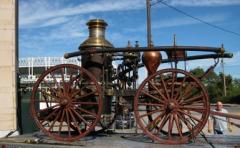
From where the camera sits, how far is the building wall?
6.82 metres

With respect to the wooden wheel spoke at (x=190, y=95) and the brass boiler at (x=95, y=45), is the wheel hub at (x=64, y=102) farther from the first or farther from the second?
the wooden wheel spoke at (x=190, y=95)

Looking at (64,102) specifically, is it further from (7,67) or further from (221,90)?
(221,90)

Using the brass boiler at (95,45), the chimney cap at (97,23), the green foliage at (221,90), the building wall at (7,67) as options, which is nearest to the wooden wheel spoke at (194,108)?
Answer: the brass boiler at (95,45)

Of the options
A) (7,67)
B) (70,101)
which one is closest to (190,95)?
(70,101)

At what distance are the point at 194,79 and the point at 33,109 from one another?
206cm

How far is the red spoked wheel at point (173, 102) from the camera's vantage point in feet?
17.6

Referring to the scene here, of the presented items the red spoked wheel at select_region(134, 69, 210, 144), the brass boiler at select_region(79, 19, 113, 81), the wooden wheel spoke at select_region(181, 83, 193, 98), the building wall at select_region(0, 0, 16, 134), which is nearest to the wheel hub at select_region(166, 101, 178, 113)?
the red spoked wheel at select_region(134, 69, 210, 144)

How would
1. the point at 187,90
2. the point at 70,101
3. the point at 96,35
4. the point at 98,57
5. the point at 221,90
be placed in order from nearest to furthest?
the point at 187,90 < the point at 70,101 < the point at 98,57 < the point at 96,35 < the point at 221,90

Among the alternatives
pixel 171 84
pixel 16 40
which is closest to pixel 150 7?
pixel 16 40

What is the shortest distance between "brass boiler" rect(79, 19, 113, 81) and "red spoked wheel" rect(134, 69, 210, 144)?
821mm

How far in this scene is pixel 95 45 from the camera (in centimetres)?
645

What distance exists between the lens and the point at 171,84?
18.5 feet

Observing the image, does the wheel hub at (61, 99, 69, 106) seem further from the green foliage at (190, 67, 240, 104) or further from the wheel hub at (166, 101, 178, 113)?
the green foliage at (190, 67, 240, 104)

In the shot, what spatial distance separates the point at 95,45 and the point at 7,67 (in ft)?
4.70
